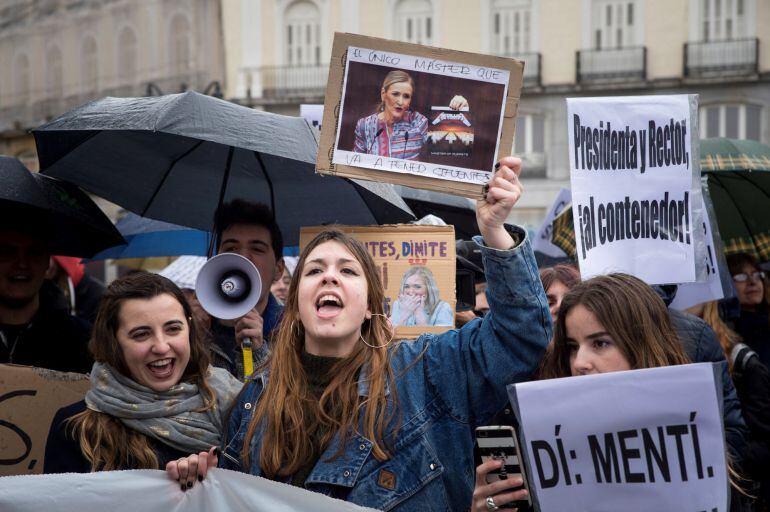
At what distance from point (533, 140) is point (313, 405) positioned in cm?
2491

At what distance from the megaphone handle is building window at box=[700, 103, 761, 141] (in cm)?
2407

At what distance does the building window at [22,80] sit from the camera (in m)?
30.9

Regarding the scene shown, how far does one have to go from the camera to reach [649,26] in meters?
27.3

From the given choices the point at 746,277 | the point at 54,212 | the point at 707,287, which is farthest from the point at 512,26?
the point at 54,212

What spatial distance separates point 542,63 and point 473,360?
82.9ft

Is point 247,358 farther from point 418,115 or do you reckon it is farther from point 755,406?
point 755,406

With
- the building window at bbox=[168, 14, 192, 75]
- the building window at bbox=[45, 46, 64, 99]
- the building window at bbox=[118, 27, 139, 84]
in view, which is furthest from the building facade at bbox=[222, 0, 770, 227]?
→ the building window at bbox=[45, 46, 64, 99]

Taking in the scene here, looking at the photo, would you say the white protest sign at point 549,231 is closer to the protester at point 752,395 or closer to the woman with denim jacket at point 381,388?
the protester at point 752,395

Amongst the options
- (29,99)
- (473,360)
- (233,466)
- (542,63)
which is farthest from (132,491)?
(29,99)

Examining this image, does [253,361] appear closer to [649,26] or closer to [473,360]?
[473,360]

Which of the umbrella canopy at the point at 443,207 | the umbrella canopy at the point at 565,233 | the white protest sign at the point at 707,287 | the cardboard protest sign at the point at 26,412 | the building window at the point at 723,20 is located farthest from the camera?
the building window at the point at 723,20

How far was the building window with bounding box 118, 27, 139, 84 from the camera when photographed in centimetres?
2983

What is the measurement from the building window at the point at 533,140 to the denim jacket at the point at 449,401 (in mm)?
24525

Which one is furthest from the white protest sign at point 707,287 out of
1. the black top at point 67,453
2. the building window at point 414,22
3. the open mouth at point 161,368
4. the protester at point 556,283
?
the building window at point 414,22
